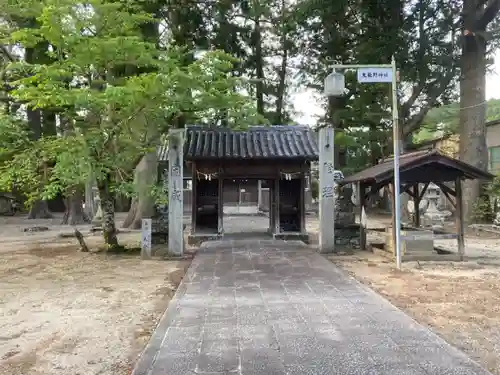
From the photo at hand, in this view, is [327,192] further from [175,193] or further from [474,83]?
[474,83]

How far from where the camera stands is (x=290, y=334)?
4.95 meters

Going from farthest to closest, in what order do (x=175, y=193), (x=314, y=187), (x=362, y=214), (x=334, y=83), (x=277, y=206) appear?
1. (x=314, y=187)
2. (x=277, y=206)
3. (x=362, y=214)
4. (x=175, y=193)
5. (x=334, y=83)

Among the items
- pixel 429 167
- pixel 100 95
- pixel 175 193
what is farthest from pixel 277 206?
pixel 100 95

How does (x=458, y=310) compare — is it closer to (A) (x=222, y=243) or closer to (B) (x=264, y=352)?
(B) (x=264, y=352)

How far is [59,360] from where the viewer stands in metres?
4.40

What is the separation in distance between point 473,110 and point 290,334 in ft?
54.4

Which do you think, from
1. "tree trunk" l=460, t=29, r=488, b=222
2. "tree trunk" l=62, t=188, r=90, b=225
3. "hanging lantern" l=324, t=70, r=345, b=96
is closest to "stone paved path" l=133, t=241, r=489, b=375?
"hanging lantern" l=324, t=70, r=345, b=96

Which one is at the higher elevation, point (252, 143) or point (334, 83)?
point (334, 83)

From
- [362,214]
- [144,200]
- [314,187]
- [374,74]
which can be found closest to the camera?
[374,74]

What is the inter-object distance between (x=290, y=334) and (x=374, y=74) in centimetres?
634

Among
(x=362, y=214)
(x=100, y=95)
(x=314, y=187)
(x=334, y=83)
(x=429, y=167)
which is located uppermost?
(x=334, y=83)

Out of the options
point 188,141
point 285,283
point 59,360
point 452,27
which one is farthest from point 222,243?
point 452,27

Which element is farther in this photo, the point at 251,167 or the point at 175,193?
the point at 251,167

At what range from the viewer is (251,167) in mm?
14680
